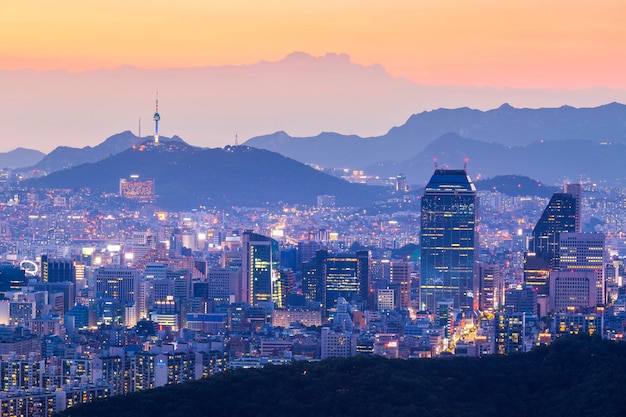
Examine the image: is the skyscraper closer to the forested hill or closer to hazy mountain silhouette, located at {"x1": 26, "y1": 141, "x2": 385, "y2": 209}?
the forested hill

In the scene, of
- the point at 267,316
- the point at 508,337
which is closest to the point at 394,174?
the point at 267,316

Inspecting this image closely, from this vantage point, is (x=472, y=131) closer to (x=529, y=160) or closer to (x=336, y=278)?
(x=529, y=160)

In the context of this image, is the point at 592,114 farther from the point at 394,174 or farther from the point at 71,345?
the point at 71,345

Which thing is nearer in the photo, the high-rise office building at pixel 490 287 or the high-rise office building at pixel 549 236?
the high-rise office building at pixel 490 287

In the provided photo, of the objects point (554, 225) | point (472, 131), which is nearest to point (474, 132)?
point (472, 131)

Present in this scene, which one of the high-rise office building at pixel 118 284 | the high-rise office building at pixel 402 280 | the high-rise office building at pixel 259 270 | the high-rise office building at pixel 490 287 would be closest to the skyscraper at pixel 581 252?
the high-rise office building at pixel 490 287

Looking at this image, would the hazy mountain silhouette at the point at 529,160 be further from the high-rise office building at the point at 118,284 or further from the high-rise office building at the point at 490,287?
the high-rise office building at the point at 118,284

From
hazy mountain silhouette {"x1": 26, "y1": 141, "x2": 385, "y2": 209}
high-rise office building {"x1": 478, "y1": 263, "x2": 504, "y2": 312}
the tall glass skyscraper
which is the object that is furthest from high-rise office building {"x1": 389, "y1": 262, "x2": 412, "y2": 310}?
hazy mountain silhouette {"x1": 26, "y1": 141, "x2": 385, "y2": 209}
